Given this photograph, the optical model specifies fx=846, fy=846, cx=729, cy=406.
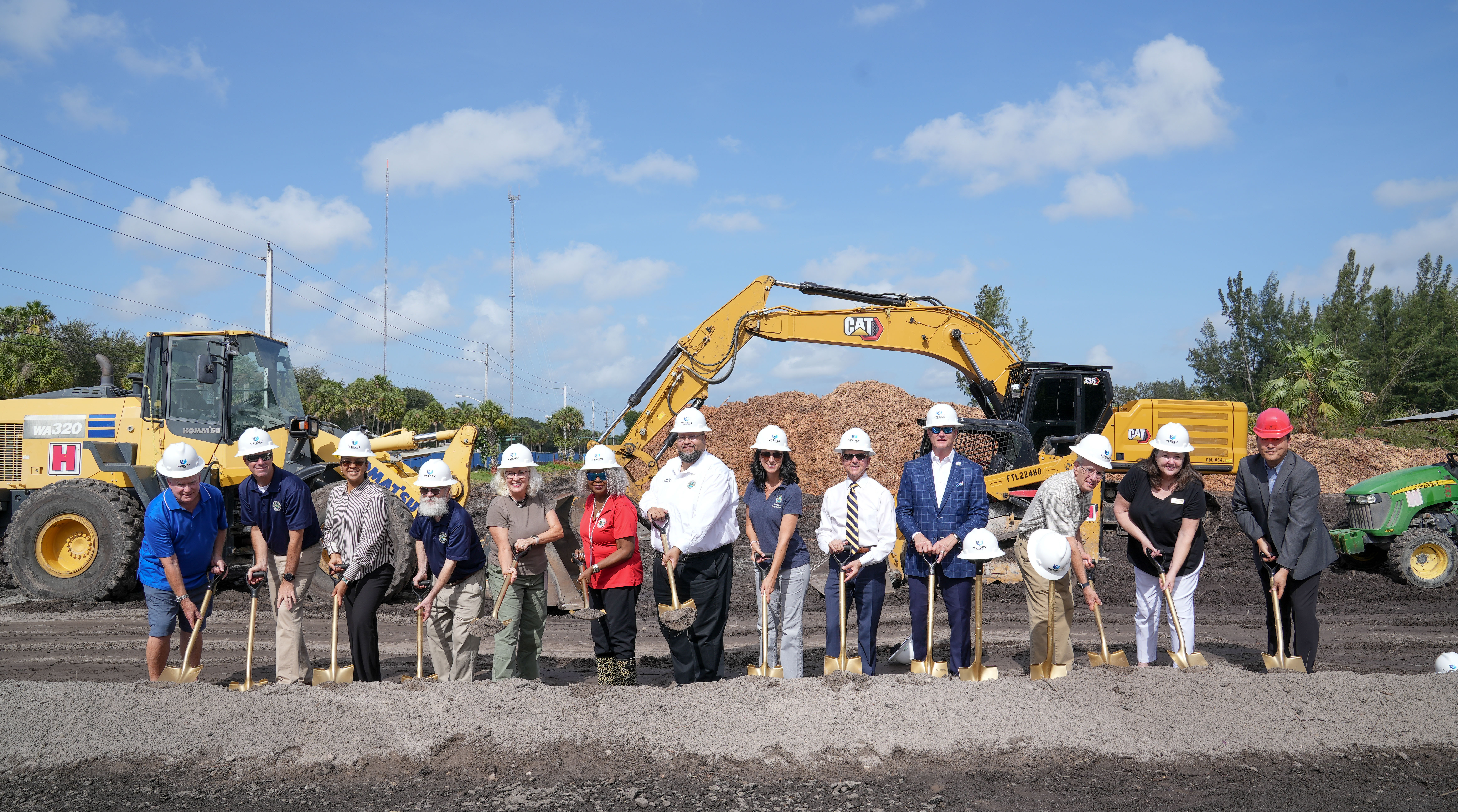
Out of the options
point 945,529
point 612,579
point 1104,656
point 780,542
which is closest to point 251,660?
point 612,579

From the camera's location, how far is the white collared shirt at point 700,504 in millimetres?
5371

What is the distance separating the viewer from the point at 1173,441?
5.49 meters

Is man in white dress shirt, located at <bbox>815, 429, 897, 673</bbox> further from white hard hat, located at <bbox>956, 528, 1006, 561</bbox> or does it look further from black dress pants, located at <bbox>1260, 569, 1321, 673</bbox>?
black dress pants, located at <bbox>1260, 569, 1321, 673</bbox>

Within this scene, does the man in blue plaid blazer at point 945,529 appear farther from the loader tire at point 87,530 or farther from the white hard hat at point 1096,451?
the loader tire at point 87,530

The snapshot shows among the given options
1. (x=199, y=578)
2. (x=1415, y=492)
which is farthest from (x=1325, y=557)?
(x=199, y=578)

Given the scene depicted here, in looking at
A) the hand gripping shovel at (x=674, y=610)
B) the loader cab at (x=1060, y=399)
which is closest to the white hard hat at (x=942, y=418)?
the hand gripping shovel at (x=674, y=610)

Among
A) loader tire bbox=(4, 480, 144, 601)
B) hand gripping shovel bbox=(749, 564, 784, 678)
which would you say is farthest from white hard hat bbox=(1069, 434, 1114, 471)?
loader tire bbox=(4, 480, 144, 601)

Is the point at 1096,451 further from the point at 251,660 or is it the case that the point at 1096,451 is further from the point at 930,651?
the point at 251,660

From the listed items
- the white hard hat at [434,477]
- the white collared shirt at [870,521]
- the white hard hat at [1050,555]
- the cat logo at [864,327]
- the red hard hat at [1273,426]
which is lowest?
the white hard hat at [1050,555]

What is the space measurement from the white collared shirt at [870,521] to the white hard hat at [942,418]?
0.59 meters

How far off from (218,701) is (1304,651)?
263 inches

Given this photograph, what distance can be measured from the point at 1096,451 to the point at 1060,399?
21.7 feet

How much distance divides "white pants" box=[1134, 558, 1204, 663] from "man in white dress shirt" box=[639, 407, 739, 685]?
8.89 ft

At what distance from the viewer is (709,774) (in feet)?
14.2
